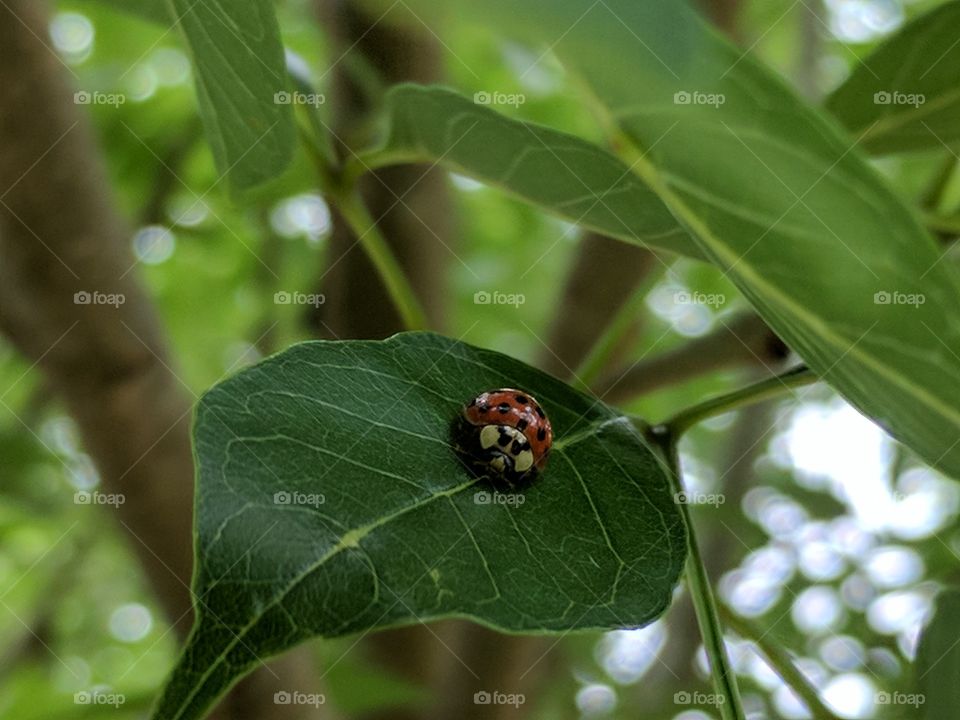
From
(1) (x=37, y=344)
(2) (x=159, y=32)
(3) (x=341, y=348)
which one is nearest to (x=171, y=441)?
(1) (x=37, y=344)

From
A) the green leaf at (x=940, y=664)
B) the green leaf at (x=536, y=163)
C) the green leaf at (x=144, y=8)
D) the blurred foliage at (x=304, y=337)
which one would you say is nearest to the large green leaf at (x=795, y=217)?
the green leaf at (x=536, y=163)

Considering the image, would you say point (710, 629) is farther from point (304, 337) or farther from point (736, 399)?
point (304, 337)

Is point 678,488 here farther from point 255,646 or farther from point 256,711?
point 256,711

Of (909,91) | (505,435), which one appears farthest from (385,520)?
(909,91)

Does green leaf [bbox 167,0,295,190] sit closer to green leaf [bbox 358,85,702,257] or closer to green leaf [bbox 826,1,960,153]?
green leaf [bbox 358,85,702,257]

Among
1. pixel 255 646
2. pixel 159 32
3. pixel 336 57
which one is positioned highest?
pixel 159 32

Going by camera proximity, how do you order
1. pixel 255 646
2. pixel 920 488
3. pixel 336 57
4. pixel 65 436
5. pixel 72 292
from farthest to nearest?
pixel 920 488
pixel 65 436
pixel 336 57
pixel 72 292
pixel 255 646

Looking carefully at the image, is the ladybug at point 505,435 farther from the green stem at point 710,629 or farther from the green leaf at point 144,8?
the green leaf at point 144,8
